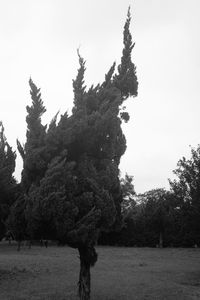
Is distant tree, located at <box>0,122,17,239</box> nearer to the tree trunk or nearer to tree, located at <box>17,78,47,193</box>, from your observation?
tree, located at <box>17,78,47,193</box>

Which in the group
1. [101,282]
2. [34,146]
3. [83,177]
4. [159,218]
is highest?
[159,218]

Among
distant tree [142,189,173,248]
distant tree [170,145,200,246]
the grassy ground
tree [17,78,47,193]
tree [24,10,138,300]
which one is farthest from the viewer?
distant tree [142,189,173,248]

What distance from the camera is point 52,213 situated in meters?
13.6

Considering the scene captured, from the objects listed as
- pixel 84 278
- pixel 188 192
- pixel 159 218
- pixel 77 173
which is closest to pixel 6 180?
pixel 77 173

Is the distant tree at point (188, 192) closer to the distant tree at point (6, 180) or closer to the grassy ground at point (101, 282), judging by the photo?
the grassy ground at point (101, 282)

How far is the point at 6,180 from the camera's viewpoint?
62.5 feet

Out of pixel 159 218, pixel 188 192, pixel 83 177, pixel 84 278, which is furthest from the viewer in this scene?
pixel 159 218

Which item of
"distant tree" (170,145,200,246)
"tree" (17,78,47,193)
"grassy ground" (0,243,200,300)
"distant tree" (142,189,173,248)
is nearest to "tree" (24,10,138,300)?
"tree" (17,78,47,193)

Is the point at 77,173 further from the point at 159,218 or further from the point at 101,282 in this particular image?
the point at 159,218

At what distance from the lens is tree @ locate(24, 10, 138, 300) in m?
13.7

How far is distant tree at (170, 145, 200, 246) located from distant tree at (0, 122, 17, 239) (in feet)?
34.4

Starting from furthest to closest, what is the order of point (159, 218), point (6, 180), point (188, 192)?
1. point (159, 218)
2. point (188, 192)
3. point (6, 180)

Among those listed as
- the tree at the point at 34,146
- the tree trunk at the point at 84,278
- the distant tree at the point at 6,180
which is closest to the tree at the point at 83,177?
the tree trunk at the point at 84,278

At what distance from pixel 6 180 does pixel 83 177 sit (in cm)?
569
